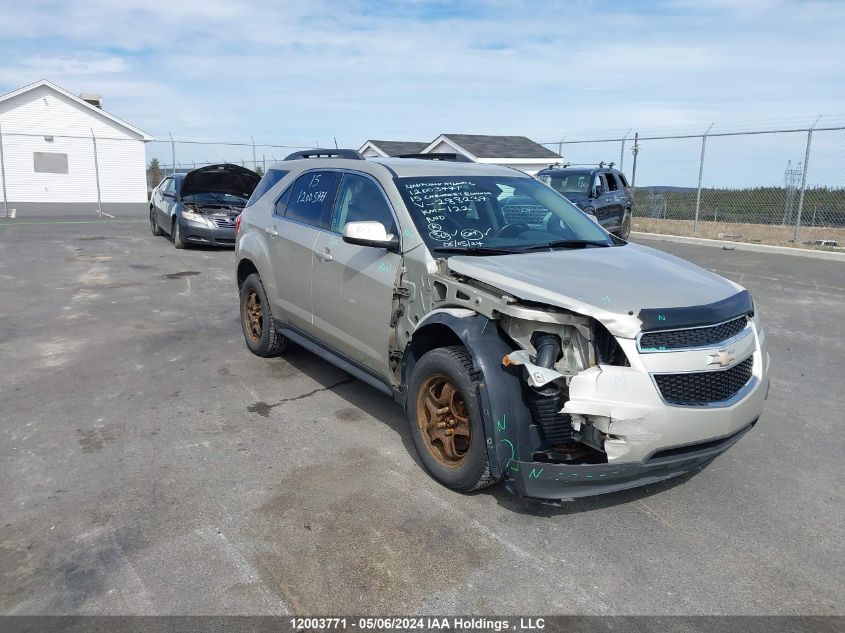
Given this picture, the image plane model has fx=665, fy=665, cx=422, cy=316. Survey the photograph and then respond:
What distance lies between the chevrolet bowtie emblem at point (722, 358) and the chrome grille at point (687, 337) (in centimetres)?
6

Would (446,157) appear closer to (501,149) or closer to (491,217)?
(491,217)

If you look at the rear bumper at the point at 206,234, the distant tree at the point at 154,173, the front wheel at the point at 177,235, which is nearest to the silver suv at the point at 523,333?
the rear bumper at the point at 206,234

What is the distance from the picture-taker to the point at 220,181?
1418cm

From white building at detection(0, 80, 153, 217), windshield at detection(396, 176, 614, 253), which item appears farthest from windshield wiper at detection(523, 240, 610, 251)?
white building at detection(0, 80, 153, 217)

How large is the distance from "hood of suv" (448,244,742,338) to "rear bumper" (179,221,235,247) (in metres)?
10.9

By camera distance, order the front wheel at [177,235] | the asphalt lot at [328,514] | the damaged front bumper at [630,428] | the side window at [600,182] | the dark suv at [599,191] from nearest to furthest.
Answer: the asphalt lot at [328,514]
the damaged front bumper at [630,428]
the front wheel at [177,235]
the dark suv at [599,191]
the side window at [600,182]

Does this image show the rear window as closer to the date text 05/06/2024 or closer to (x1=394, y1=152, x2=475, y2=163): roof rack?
(x1=394, y1=152, x2=475, y2=163): roof rack

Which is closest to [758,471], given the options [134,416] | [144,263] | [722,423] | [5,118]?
[722,423]

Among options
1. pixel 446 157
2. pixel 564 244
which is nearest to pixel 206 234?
pixel 446 157

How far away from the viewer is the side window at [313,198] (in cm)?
513

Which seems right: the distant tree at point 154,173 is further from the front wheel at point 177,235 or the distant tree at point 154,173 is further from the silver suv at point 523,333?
the silver suv at point 523,333

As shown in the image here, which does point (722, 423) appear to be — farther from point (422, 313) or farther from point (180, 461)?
point (180, 461)

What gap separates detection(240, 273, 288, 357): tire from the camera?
6027mm

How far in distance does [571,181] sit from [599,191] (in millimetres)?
743
